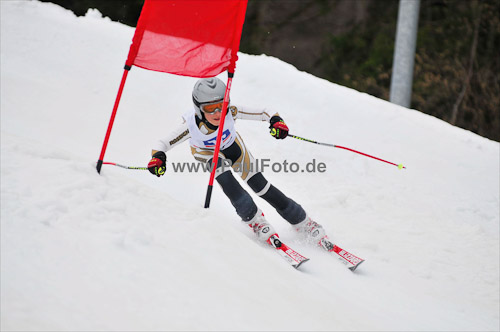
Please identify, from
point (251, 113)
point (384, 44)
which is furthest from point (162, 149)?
point (384, 44)

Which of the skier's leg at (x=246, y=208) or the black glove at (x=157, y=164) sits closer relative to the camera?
the black glove at (x=157, y=164)

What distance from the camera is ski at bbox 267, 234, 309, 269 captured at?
356 cm

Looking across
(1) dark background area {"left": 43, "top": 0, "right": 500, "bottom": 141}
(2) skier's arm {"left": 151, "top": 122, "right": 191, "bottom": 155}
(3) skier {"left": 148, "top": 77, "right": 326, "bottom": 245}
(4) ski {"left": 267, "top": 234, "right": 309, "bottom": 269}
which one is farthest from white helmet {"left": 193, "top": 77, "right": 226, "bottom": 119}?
(1) dark background area {"left": 43, "top": 0, "right": 500, "bottom": 141}

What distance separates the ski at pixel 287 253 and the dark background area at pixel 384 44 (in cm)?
981

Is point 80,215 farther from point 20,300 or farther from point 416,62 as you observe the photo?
point 416,62

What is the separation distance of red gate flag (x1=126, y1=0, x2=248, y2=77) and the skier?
11.2 inches

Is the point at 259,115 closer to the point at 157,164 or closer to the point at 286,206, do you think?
the point at 286,206

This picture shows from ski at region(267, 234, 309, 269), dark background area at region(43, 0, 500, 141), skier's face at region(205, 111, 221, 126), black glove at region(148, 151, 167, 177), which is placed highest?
dark background area at region(43, 0, 500, 141)

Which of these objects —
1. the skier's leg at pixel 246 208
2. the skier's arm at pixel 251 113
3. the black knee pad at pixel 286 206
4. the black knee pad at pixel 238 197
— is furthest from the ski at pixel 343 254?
the skier's arm at pixel 251 113

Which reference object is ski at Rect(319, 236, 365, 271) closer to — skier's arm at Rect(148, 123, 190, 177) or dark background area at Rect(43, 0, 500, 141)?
skier's arm at Rect(148, 123, 190, 177)

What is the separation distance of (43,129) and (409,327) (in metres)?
4.32

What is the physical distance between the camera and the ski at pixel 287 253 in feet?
11.7

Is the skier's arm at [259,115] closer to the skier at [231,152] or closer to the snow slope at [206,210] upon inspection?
the skier at [231,152]

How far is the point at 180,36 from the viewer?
11.5 ft
